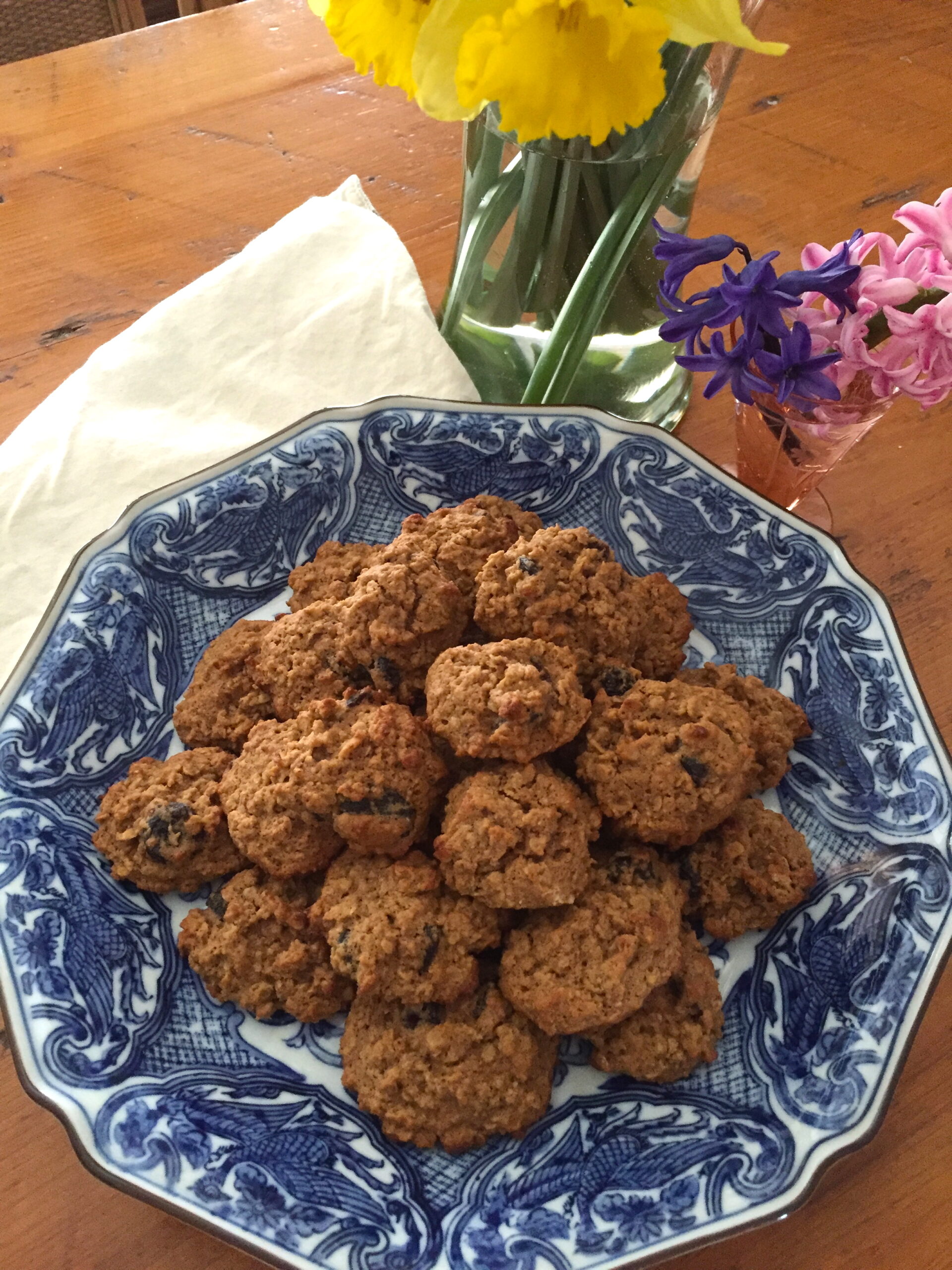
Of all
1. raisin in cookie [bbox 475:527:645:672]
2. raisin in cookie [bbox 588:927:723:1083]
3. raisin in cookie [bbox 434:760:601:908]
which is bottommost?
raisin in cookie [bbox 588:927:723:1083]

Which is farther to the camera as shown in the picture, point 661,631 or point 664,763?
point 661,631

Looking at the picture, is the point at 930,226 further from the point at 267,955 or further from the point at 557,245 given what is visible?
the point at 267,955

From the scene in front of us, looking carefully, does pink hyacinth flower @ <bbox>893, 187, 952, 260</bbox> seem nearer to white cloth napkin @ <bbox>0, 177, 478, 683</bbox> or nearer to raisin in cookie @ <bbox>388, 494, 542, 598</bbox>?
raisin in cookie @ <bbox>388, 494, 542, 598</bbox>

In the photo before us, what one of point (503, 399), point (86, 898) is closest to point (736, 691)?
point (503, 399)

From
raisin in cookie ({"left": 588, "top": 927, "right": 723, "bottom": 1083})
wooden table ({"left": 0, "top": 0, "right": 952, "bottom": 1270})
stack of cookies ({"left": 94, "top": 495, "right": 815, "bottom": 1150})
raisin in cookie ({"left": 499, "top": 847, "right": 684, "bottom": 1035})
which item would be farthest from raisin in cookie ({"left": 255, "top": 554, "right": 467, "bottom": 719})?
wooden table ({"left": 0, "top": 0, "right": 952, "bottom": 1270})

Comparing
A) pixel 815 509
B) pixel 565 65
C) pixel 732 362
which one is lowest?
pixel 815 509

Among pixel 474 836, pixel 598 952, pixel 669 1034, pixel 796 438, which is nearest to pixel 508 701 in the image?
pixel 474 836

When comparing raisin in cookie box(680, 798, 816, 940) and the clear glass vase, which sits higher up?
the clear glass vase
